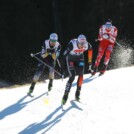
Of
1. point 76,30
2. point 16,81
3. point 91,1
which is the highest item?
point 91,1

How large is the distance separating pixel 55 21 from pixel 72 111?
958 inches

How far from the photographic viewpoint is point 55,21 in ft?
116

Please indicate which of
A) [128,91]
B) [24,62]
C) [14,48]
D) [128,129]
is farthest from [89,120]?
[14,48]

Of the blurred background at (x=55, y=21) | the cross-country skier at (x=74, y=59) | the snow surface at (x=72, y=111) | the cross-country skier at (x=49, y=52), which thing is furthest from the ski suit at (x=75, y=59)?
the blurred background at (x=55, y=21)

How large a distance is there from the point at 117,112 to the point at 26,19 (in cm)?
2521

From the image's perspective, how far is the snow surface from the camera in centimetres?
1051

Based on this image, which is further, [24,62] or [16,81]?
[24,62]

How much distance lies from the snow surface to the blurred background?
18.9 metres

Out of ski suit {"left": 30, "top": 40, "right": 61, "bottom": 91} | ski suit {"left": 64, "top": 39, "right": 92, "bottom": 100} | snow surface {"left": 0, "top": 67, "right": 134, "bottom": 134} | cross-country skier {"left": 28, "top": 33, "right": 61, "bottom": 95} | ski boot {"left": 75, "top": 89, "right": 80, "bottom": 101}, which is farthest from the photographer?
ski suit {"left": 30, "top": 40, "right": 61, "bottom": 91}

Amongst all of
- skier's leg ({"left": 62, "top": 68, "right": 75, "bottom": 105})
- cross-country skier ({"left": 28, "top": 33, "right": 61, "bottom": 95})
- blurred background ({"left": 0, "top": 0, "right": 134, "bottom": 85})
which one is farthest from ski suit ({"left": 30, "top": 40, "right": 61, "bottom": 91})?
blurred background ({"left": 0, "top": 0, "right": 134, "bottom": 85})

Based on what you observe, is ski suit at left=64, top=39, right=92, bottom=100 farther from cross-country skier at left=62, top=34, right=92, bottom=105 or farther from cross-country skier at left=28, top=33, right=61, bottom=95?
cross-country skier at left=28, top=33, right=61, bottom=95

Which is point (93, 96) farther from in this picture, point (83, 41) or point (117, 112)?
point (83, 41)

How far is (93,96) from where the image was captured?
13.5m

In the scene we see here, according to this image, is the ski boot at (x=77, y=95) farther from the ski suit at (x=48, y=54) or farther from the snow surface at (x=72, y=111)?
the ski suit at (x=48, y=54)
